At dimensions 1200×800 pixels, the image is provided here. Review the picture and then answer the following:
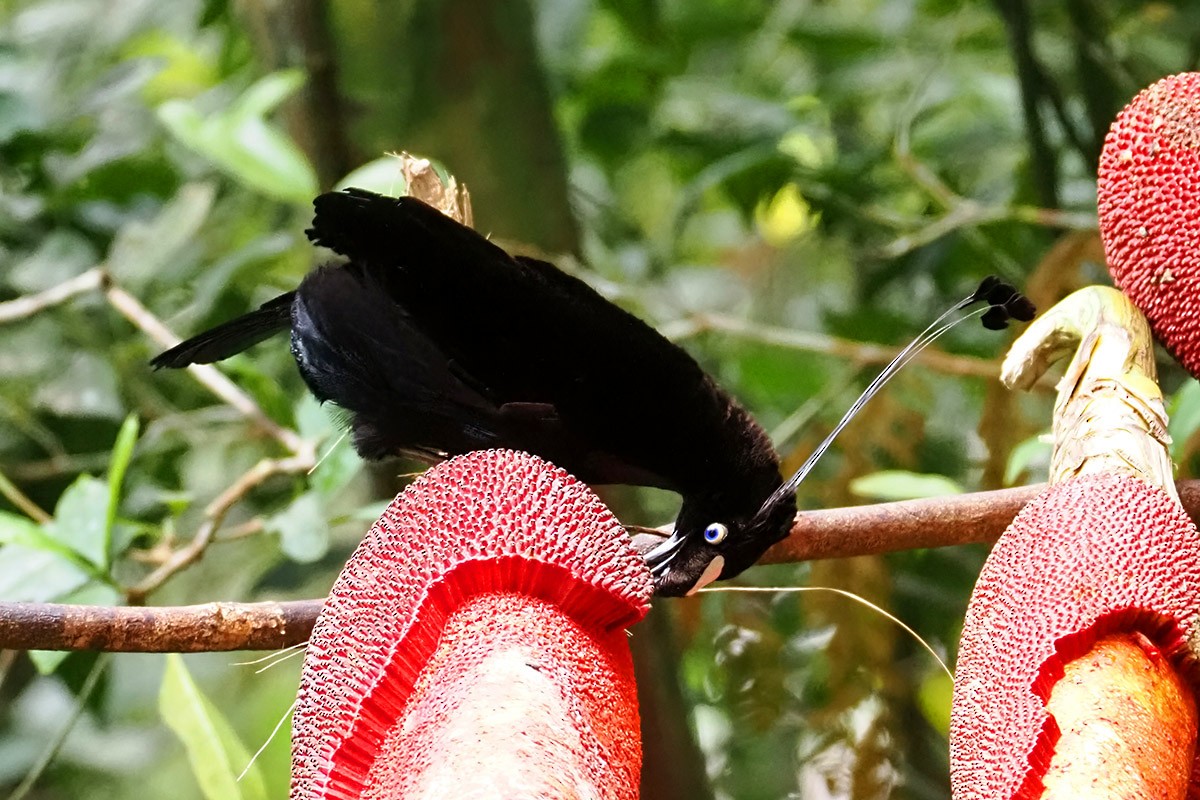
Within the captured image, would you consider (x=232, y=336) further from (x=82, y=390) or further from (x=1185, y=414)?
(x=82, y=390)

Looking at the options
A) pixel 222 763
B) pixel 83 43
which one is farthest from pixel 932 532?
pixel 83 43

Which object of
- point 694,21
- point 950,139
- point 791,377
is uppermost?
point 694,21

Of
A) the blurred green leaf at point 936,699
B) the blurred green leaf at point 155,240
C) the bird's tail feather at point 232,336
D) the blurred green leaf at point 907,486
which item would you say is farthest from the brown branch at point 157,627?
the blurred green leaf at point 936,699

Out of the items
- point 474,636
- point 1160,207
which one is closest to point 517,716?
point 474,636

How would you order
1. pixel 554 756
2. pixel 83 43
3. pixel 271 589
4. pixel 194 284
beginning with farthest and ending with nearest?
pixel 83 43 → pixel 194 284 → pixel 271 589 → pixel 554 756

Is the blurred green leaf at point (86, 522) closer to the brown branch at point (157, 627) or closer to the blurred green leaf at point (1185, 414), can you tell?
the brown branch at point (157, 627)

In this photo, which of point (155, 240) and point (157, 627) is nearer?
point (157, 627)

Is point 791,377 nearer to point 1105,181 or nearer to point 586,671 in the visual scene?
point 1105,181

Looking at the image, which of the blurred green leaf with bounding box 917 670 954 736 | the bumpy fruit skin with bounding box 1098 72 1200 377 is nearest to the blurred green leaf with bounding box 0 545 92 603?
the bumpy fruit skin with bounding box 1098 72 1200 377
